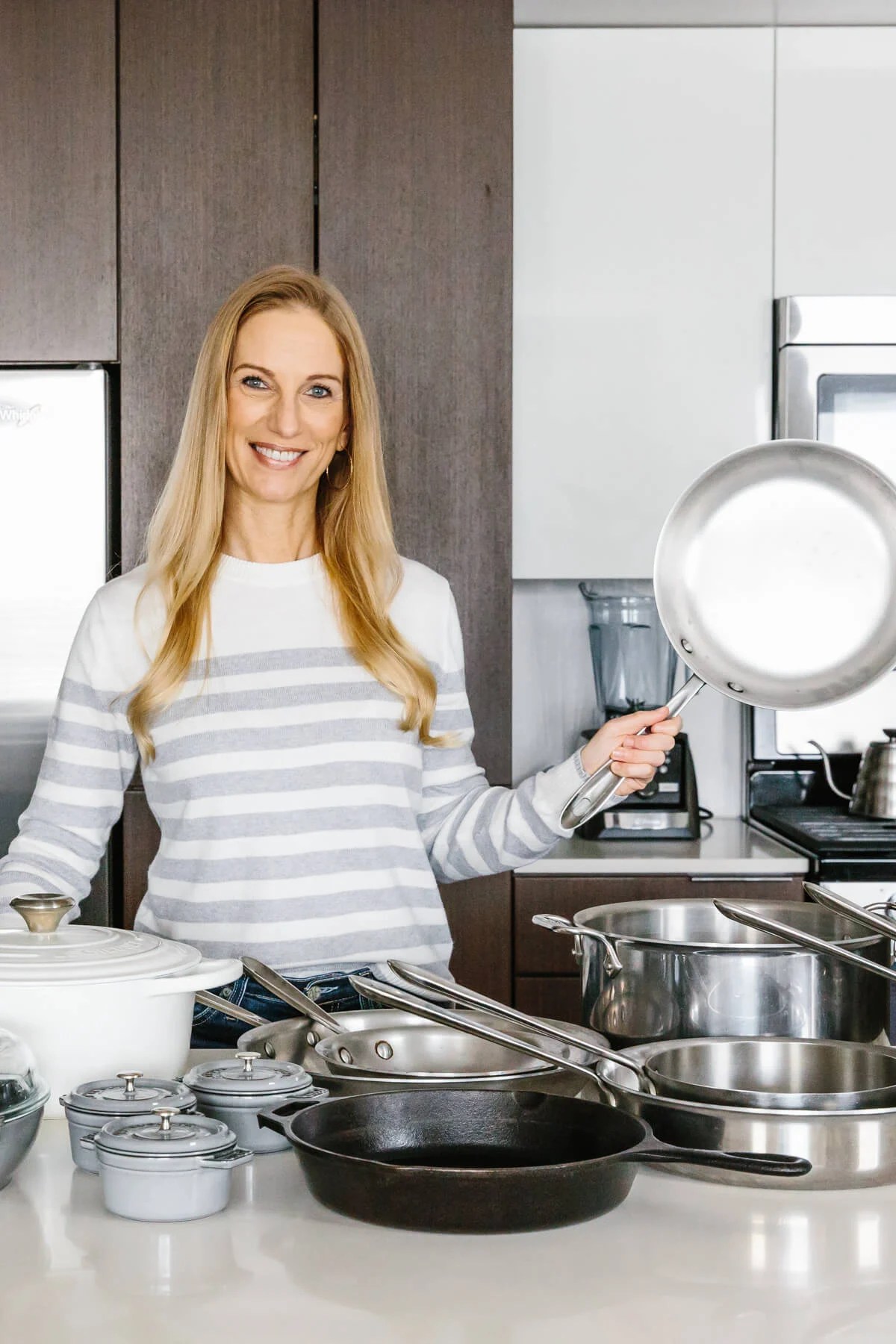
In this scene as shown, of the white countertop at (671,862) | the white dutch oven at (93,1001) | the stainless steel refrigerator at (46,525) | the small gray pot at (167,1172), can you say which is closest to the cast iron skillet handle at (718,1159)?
the small gray pot at (167,1172)

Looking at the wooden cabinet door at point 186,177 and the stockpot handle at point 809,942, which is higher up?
the wooden cabinet door at point 186,177

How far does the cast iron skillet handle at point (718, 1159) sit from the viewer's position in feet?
2.62

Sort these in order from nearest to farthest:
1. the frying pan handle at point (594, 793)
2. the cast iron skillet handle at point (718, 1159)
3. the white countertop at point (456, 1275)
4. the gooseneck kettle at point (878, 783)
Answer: the white countertop at point (456, 1275) < the cast iron skillet handle at point (718, 1159) < the frying pan handle at point (594, 793) < the gooseneck kettle at point (878, 783)

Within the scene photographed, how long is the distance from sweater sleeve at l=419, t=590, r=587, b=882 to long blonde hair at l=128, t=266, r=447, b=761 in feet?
0.12

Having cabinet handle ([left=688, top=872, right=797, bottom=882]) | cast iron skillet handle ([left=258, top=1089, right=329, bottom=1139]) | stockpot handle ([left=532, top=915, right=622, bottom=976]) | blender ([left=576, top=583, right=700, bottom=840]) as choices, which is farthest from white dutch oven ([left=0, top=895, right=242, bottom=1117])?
blender ([left=576, top=583, right=700, bottom=840])

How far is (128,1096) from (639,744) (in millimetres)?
610

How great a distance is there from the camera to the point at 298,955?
1570 millimetres

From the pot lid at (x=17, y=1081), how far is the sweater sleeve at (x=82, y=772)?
677 millimetres

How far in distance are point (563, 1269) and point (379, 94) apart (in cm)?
219

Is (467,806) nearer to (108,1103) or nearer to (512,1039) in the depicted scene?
(512,1039)

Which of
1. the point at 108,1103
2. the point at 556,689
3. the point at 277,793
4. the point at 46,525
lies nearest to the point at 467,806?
the point at 277,793

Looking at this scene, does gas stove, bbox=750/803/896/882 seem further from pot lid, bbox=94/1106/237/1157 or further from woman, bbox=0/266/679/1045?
pot lid, bbox=94/1106/237/1157

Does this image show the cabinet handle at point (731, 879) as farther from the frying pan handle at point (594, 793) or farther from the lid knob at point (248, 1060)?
the lid knob at point (248, 1060)

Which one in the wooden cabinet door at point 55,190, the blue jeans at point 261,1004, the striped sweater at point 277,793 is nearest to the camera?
the blue jeans at point 261,1004
